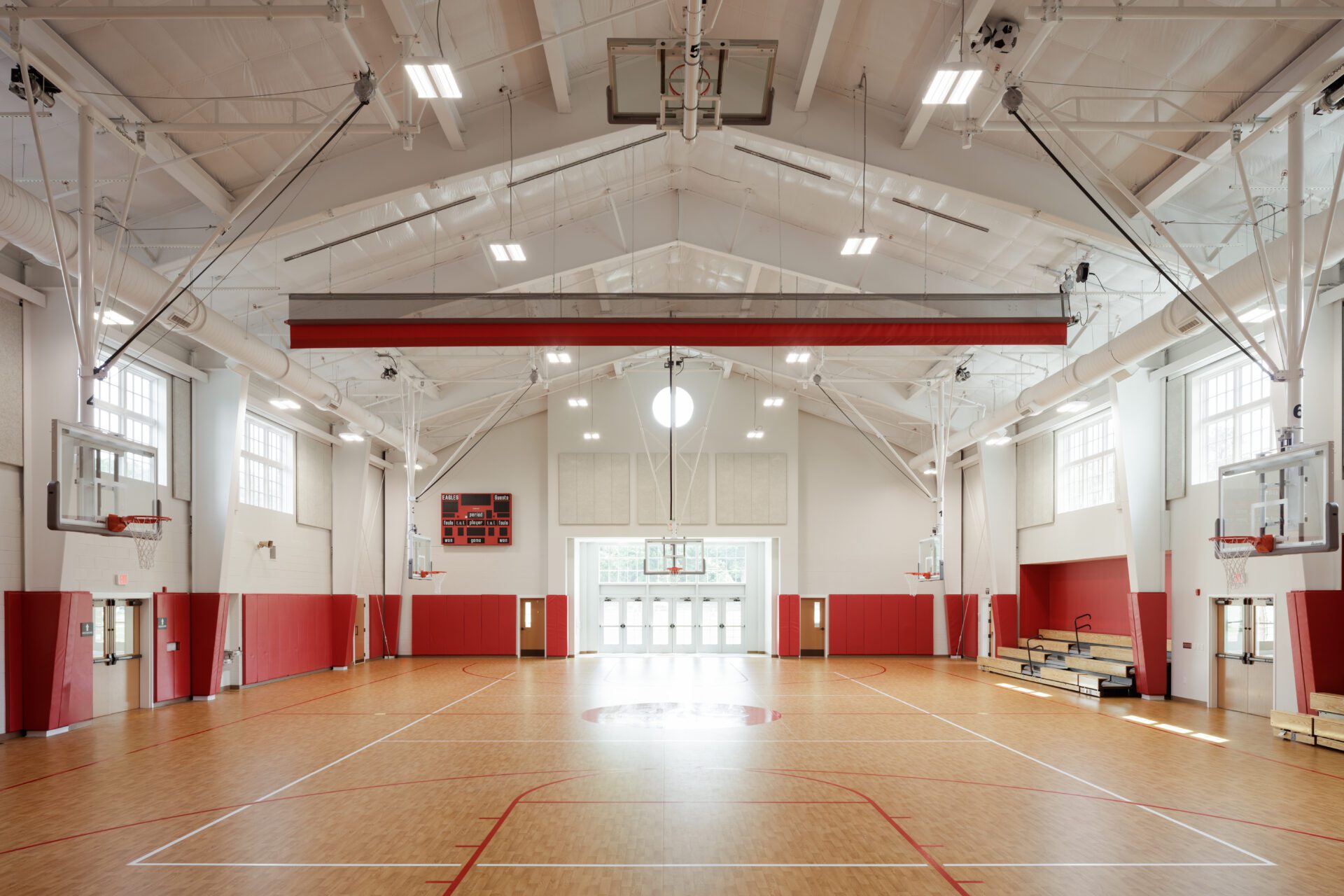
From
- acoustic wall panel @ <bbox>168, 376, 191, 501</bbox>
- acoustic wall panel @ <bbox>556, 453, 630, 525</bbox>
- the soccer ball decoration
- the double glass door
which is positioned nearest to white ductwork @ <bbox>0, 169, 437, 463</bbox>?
acoustic wall panel @ <bbox>168, 376, 191, 501</bbox>

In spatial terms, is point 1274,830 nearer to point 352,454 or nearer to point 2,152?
point 2,152

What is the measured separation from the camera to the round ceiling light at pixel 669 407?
1277 inches

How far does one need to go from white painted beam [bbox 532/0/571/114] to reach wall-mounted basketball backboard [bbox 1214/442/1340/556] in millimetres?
9574

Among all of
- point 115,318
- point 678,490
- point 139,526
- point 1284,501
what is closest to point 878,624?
point 678,490

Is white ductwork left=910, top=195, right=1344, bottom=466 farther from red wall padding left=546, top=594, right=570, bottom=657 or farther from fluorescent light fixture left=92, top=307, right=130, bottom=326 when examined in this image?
red wall padding left=546, top=594, right=570, bottom=657

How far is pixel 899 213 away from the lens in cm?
1772

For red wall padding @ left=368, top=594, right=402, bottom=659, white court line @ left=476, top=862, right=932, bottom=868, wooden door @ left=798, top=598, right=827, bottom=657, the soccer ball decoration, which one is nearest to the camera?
white court line @ left=476, top=862, right=932, bottom=868

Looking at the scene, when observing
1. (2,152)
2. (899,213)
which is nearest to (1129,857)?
(899,213)

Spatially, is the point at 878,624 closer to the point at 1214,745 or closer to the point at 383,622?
the point at 383,622

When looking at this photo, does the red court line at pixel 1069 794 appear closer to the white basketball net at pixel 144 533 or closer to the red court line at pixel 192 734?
the white basketball net at pixel 144 533

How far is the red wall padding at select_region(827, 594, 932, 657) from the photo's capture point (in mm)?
32375

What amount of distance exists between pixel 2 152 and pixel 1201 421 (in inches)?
810

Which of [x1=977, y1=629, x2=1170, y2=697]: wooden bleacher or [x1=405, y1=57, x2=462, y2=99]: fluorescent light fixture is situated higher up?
[x1=405, y1=57, x2=462, y2=99]: fluorescent light fixture

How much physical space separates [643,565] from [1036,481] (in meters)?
14.6
